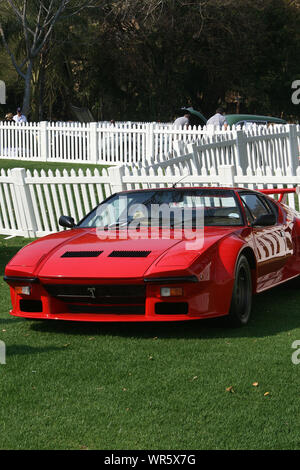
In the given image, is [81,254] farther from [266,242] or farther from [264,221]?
[266,242]

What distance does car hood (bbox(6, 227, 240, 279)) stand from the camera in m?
7.31

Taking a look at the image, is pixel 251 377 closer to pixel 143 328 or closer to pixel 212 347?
pixel 212 347

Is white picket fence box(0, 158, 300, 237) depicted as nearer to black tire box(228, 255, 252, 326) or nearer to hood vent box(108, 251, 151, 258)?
black tire box(228, 255, 252, 326)

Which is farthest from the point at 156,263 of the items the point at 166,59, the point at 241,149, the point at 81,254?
the point at 166,59

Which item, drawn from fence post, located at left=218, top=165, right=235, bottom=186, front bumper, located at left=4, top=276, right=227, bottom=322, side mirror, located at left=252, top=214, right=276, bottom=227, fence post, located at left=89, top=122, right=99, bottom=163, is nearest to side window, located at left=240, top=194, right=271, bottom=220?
side mirror, located at left=252, top=214, right=276, bottom=227

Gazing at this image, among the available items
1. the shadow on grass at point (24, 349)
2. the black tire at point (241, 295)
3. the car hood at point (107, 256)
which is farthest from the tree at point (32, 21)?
the shadow on grass at point (24, 349)

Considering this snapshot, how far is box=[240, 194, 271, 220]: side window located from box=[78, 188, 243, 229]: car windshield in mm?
196

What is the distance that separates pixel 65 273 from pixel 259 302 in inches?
96.1

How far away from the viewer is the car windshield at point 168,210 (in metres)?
8.52

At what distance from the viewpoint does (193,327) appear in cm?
775

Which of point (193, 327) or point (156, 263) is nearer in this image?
point (156, 263)

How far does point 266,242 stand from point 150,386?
3.04 metres

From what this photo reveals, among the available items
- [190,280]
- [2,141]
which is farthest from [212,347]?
[2,141]

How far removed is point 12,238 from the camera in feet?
44.9
